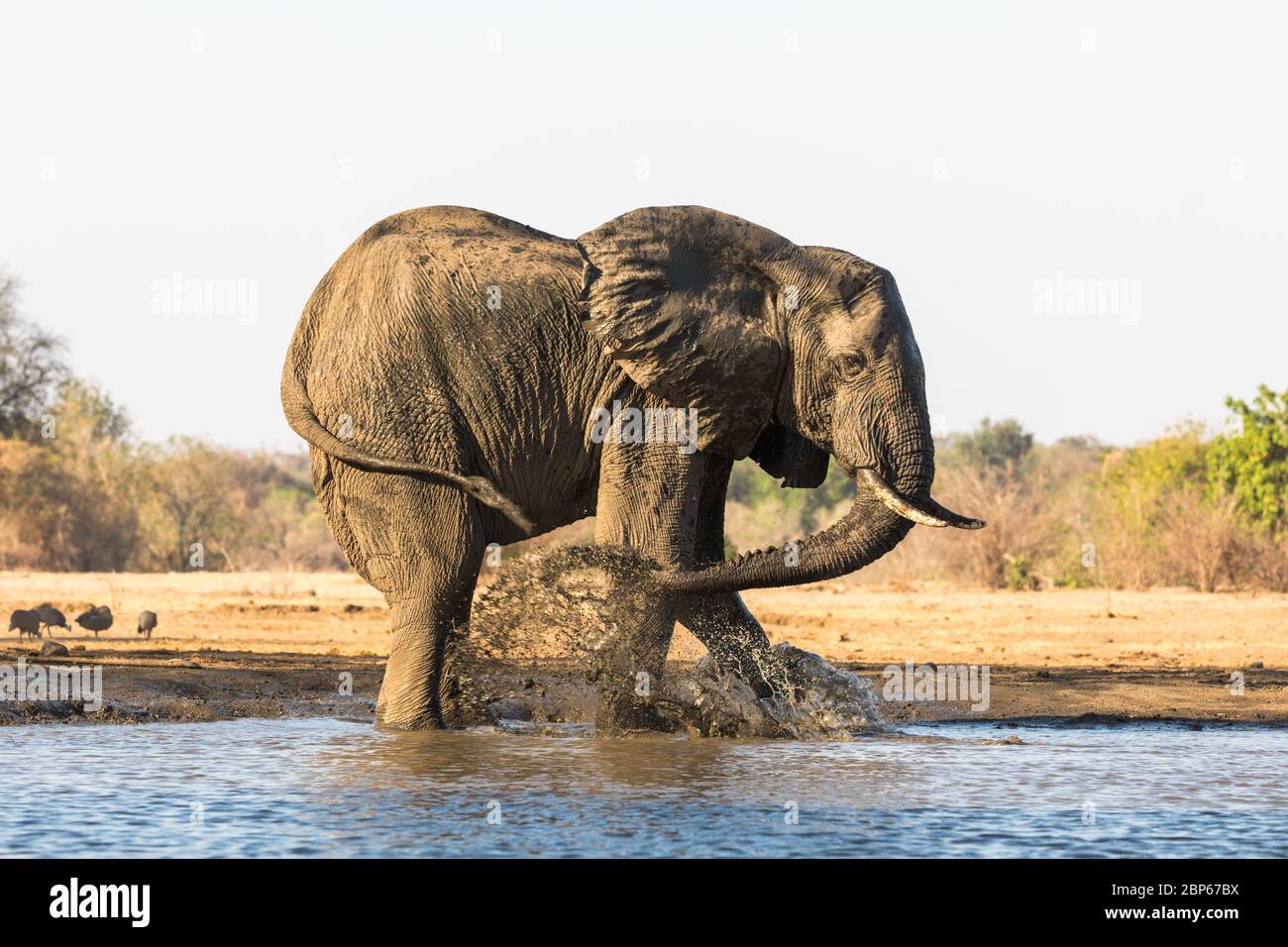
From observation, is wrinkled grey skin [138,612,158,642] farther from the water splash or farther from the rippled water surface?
the water splash

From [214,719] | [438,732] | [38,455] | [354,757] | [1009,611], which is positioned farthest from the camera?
[38,455]

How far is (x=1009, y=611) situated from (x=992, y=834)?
48.5ft

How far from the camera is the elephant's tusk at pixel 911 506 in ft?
32.8

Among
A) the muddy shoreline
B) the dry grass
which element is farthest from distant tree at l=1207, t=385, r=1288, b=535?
the muddy shoreline

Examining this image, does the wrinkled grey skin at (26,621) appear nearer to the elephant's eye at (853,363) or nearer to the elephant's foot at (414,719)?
the elephant's foot at (414,719)

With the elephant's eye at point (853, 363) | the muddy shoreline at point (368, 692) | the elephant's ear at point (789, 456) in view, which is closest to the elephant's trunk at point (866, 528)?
the elephant's eye at point (853, 363)

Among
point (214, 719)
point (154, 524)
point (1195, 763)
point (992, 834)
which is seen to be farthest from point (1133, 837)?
point (154, 524)

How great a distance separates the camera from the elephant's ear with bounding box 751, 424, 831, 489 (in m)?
10.8

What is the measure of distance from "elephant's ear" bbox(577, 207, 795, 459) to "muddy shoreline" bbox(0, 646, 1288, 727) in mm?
1776

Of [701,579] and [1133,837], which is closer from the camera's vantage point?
[1133,837]

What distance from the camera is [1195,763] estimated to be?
10289 millimetres
